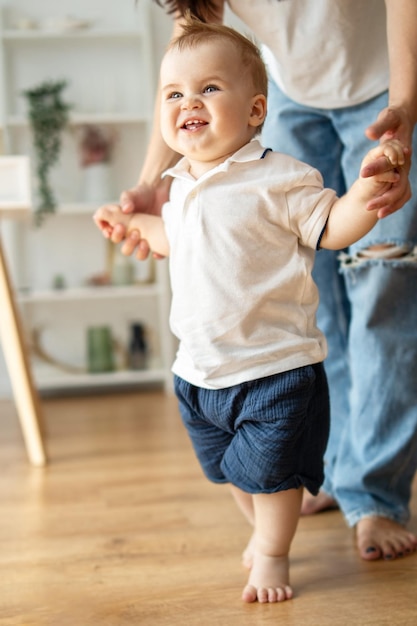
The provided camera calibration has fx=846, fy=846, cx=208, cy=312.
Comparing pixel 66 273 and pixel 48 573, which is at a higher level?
pixel 48 573

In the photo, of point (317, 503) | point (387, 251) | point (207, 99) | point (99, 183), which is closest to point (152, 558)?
point (317, 503)

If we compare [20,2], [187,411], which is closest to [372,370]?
[187,411]

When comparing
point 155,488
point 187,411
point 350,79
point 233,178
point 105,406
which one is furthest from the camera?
point 105,406

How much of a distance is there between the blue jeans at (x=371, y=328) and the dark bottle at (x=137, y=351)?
2271 mm

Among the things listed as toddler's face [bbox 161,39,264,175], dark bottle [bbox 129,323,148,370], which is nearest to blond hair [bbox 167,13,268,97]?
toddler's face [bbox 161,39,264,175]

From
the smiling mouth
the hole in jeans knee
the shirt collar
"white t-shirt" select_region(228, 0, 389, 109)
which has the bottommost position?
the hole in jeans knee

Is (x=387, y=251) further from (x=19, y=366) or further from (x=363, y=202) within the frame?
(x=19, y=366)

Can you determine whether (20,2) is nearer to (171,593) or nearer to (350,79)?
(350,79)

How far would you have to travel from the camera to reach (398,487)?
58.0 inches

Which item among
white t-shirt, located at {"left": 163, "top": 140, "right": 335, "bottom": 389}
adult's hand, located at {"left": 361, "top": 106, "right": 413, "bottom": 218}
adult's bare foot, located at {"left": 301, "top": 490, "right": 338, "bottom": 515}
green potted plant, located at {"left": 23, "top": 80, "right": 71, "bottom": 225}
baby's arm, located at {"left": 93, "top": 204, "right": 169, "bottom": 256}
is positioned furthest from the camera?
green potted plant, located at {"left": 23, "top": 80, "right": 71, "bottom": 225}

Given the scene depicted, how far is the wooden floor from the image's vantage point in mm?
1159

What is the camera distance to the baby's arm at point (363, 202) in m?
0.99

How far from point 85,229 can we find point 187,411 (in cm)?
273

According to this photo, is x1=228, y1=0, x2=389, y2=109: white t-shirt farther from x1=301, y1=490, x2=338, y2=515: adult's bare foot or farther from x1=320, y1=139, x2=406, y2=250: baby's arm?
x1=301, y1=490, x2=338, y2=515: adult's bare foot
